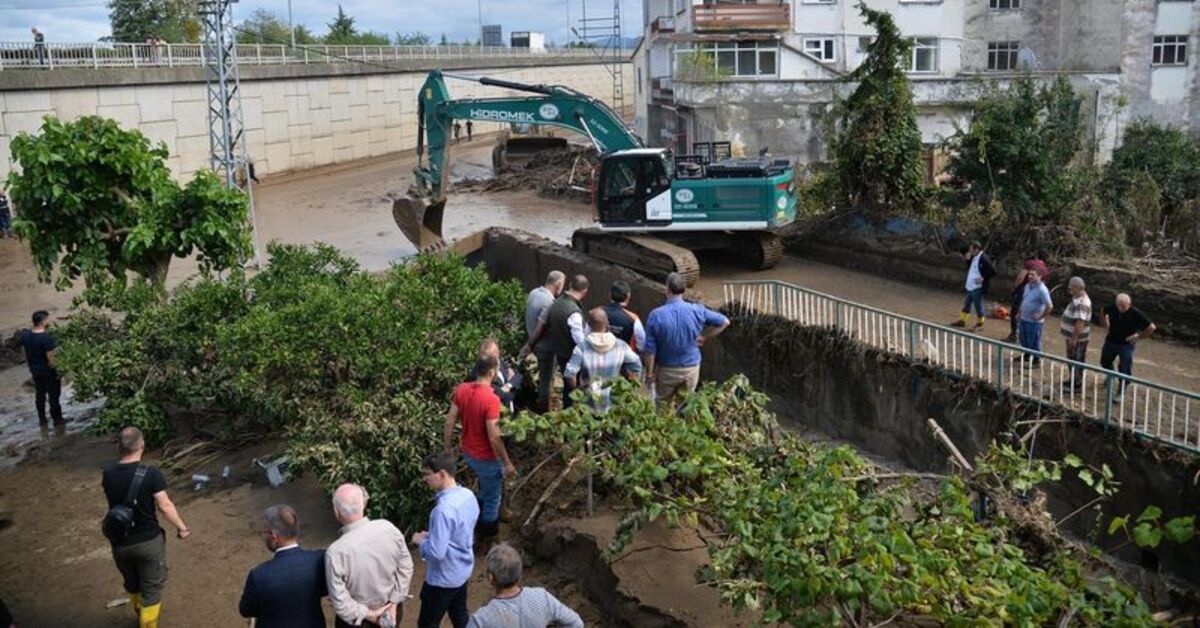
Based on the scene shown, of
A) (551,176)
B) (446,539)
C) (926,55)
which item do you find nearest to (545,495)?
(446,539)

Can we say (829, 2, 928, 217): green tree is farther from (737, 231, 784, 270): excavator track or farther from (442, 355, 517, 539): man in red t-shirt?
(442, 355, 517, 539): man in red t-shirt

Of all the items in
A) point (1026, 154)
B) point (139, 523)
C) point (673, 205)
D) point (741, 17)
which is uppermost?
point (741, 17)

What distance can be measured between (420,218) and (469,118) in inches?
89.5

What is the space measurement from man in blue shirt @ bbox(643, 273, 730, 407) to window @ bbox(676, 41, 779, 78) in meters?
23.1

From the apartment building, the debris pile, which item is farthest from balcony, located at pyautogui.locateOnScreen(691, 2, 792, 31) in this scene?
the debris pile

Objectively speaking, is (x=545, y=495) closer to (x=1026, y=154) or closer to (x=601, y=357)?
(x=601, y=357)

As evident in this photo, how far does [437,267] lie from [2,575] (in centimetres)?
511

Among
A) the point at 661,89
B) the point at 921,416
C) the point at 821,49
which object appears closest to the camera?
the point at 921,416

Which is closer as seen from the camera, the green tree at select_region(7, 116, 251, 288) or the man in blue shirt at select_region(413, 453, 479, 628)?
the man in blue shirt at select_region(413, 453, 479, 628)

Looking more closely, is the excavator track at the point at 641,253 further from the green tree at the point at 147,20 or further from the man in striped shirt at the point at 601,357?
the green tree at the point at 147,20

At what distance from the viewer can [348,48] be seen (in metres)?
44.0

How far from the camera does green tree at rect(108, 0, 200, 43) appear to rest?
4947cm

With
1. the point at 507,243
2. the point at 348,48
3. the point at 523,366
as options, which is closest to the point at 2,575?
the point at 523,366

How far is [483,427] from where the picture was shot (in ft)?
25.7
